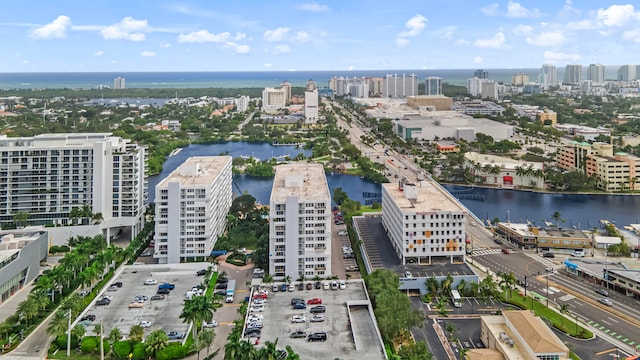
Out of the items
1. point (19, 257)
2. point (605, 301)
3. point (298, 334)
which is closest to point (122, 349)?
point (298, 334)

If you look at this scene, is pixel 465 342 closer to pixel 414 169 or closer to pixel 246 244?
pixel 246 244

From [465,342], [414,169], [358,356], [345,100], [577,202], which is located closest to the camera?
[358,356]

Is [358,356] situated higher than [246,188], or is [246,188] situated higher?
[246,188]

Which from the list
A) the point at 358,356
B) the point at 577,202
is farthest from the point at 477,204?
the point at 358,356

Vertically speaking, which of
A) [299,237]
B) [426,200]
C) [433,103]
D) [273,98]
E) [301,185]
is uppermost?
[273,98]

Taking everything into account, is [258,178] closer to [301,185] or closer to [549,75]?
[301,185]
